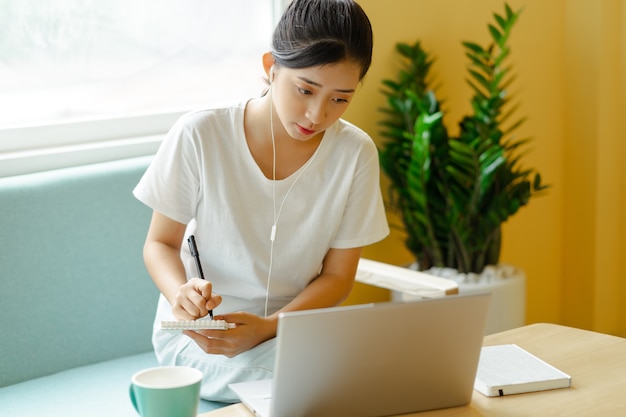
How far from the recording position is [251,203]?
1.99 m

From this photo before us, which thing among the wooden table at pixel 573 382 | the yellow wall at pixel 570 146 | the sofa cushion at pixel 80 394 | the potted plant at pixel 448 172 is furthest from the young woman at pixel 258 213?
the yellow wall at pixel 570 146

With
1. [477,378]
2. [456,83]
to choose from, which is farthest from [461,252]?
[477,378]

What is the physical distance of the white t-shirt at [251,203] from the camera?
196 centimetres

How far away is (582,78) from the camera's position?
137 inches

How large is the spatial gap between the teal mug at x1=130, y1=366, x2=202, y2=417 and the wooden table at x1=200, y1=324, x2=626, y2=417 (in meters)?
0.12

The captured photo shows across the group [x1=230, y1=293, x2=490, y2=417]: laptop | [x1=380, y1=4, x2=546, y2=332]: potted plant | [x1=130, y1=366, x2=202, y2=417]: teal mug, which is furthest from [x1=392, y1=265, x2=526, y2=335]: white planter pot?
[x1=130, y1=366, x2=202, y2=417]: teal mug

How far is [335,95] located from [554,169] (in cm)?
204

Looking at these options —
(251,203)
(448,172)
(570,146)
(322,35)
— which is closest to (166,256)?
(251,203)

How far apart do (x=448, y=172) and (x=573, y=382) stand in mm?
1353

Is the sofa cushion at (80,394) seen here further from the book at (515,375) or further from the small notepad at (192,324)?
the book at (515,375)

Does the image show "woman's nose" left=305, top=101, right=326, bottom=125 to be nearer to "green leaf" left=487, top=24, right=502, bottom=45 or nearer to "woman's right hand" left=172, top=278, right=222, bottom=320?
"woman's right hand" left=172, top=278, right=222, bottom=320

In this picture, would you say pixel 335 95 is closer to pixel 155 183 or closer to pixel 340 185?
pixel 340 185

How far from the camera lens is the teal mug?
1.22 meters

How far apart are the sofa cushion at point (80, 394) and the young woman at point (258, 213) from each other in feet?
0.45
